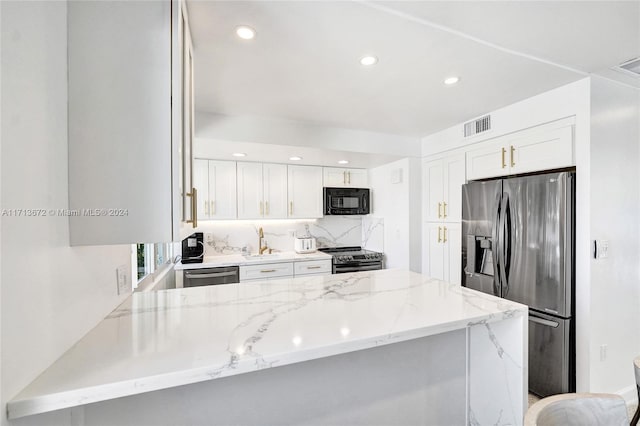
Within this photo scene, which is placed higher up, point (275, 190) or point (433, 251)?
point (275, 190)

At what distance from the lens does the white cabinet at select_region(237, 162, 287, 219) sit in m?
3.64

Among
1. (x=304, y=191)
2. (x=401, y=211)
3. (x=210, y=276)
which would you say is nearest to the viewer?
(x=210, y=276)

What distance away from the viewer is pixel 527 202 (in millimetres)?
2223

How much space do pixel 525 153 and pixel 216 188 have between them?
316 cm

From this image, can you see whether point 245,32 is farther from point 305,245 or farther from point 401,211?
point 305,245

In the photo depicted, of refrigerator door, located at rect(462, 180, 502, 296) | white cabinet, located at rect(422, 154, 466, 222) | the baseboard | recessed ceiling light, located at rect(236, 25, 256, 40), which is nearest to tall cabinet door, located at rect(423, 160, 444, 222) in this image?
white cabinet, located at rect(422, 154, 466, 222)

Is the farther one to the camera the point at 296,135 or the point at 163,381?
the point at 296,135

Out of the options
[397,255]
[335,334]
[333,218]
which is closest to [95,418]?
[335,334]

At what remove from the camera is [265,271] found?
11.2ft

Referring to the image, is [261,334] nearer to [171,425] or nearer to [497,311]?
[171,425]

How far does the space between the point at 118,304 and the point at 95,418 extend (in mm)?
466

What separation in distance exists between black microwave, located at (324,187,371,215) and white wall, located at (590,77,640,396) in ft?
8.39

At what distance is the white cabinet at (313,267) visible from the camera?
3572 mm

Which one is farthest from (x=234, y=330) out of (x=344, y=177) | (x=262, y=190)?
(x=344, y=177)
